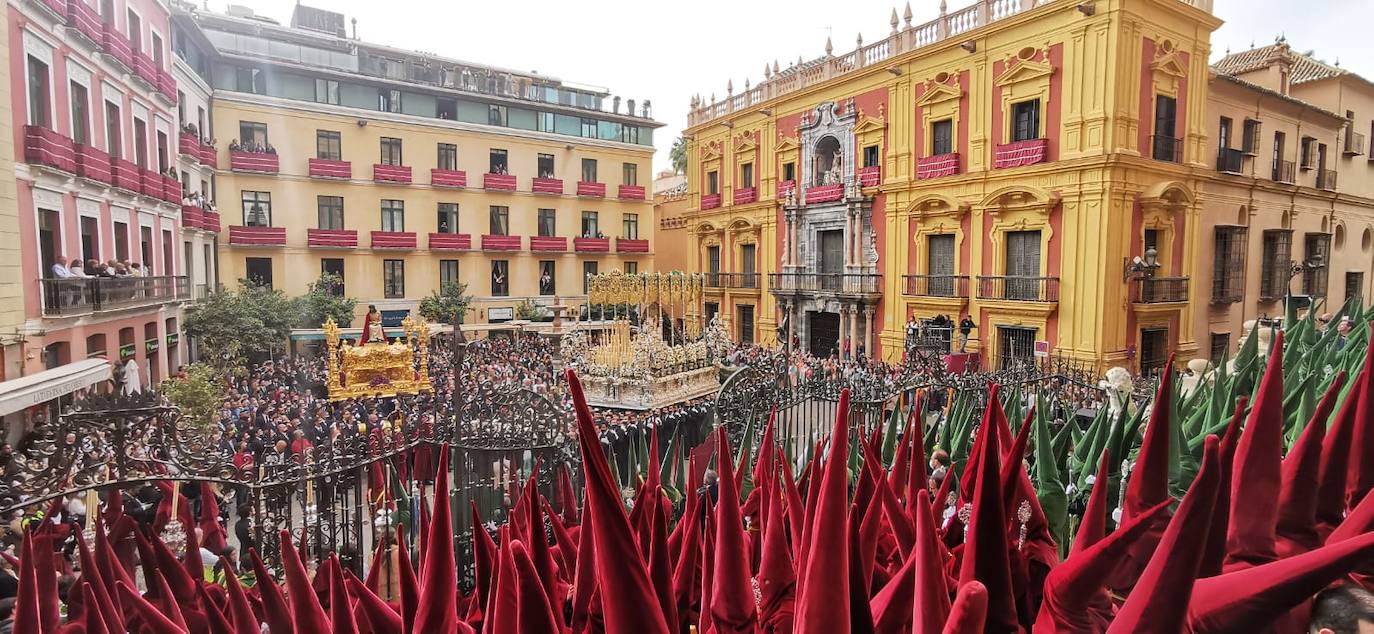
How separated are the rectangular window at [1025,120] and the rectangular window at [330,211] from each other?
25.9 meters

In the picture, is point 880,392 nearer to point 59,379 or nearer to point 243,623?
point 243,623

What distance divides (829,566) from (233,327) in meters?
23.7

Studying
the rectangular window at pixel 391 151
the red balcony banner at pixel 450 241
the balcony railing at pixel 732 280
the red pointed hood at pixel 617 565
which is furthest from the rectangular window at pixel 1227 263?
the rectangular window at pixel 391 151

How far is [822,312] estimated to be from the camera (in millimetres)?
25594

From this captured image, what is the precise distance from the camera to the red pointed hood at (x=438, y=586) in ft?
4.67

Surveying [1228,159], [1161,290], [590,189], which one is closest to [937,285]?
[1161,290]

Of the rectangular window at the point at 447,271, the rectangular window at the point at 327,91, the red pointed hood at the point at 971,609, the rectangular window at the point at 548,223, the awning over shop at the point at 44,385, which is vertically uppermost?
the rectangular window at the point at 327,91

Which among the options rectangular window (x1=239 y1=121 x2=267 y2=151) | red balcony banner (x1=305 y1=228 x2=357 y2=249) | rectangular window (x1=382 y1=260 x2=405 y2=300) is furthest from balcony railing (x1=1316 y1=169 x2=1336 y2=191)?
rectangular window (x1=239 y1=121 x2=267 y2=151)

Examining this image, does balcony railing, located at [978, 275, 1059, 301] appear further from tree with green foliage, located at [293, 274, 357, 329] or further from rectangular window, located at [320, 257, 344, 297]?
rectangular window, located at [320, 257, 344, 297]

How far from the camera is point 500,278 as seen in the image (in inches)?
1258

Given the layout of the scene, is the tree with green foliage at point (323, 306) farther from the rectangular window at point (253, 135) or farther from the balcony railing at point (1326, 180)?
the balcony railing at point (1326, 180)

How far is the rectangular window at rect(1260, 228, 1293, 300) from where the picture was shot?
71.8ft

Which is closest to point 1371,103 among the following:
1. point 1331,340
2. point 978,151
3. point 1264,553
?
point 978,151

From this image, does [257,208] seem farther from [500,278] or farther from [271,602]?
[271,602]
